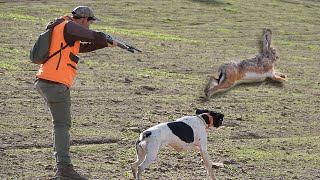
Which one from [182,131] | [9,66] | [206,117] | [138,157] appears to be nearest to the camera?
[138,157]

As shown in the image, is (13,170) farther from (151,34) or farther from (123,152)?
(151,34)

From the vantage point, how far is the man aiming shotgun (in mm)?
8711

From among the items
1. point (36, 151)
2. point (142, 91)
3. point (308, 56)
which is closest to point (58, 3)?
point (308, 56)

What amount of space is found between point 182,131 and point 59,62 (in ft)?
5.73

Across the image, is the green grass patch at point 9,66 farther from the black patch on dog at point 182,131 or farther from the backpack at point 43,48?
the backpack at point 43,48

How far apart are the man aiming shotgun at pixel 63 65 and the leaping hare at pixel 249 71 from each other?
3.33ft

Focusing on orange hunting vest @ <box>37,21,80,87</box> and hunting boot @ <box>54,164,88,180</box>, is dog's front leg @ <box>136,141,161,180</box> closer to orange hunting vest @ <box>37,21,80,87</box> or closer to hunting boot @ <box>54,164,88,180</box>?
hunting boot @ <box>54,164,88,180</box>

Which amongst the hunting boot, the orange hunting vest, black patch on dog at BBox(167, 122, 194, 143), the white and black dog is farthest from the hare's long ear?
the hunting boot

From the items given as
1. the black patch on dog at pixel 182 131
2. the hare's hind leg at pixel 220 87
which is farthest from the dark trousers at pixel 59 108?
the hare's hind leg at pixel 220 87

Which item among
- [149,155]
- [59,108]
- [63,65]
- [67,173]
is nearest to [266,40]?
[149,155]

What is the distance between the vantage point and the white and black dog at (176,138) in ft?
30.3

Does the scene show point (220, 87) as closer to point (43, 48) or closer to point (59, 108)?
point (59, 108)

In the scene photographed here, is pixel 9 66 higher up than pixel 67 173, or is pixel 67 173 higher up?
pixel 67 173

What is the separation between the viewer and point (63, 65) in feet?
29.1
